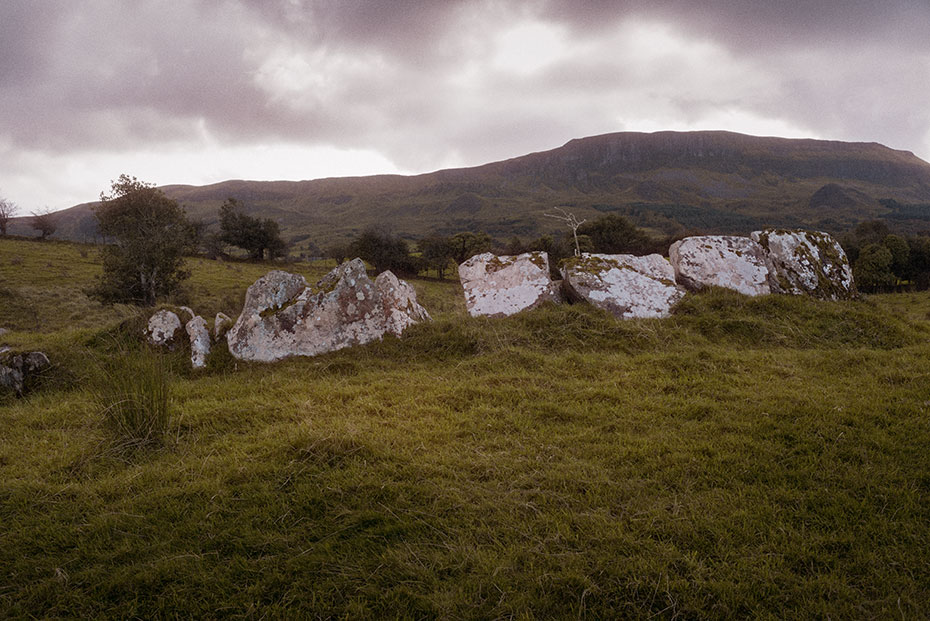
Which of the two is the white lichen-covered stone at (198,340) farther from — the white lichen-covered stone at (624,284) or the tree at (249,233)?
the tree at (249,233)

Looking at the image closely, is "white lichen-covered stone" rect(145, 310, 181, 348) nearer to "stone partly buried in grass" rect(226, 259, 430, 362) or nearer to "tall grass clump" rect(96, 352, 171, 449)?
"stone partly buried in grass" rect(226, 259, 430, 362)

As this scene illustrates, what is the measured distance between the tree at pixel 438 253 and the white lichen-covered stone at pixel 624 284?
45065 mm

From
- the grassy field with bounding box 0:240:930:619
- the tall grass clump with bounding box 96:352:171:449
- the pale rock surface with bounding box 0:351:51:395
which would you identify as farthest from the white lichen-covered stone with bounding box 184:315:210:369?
the tall grass clump with bounding box 96:352:171:449

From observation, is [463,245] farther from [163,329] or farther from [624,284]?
[163,329]

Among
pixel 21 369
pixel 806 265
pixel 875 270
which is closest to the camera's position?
pixel 21 369

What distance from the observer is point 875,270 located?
3959cm

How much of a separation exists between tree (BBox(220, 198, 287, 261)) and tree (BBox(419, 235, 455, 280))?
2233 centimetres

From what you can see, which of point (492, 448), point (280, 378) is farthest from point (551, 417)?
point (280, 378)

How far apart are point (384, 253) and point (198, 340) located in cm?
4833

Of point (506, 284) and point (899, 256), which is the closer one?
point (506, 284)

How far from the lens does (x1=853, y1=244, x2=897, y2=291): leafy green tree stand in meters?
39.2

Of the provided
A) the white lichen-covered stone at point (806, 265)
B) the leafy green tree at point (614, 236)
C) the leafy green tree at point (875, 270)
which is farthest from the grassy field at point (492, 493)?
the leafy green tree at point (614, 236)

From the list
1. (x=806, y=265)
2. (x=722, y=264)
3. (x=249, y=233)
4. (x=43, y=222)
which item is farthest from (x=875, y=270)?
(x=43, y=222)

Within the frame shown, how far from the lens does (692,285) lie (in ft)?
35.4
